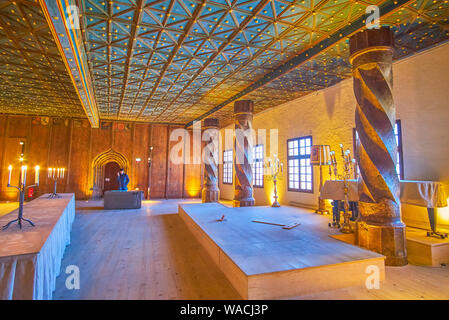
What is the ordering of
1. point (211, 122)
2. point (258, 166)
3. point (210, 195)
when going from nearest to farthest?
point (210, 195) < point (258, 166) < point (211, 122)

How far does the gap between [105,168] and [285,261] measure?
49.2ft

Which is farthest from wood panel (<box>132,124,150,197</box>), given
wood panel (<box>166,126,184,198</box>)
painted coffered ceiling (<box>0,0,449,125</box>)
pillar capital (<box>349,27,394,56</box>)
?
pillar capital (<box>349,27,394,56</box>)

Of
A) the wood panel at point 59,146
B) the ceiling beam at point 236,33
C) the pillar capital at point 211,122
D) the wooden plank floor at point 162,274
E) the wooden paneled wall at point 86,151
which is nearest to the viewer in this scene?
the wooden plank floor at point 162,274

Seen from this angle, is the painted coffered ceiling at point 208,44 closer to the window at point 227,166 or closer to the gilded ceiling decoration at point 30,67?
the gilded ceiling decoration at point 30,67

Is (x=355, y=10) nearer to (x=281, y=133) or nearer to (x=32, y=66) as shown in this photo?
(x=281, y=133)

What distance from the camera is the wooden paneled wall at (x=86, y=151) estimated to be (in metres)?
12.6

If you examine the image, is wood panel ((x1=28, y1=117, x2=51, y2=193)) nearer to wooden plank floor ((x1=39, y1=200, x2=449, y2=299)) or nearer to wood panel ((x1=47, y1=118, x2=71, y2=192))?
wood panel ((x1=47, y1=118, x2=71, y2=192))

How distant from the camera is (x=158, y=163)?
1497 cm

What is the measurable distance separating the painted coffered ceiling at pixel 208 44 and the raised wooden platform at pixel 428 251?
401 centimetres

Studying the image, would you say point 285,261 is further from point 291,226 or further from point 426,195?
point 426,195

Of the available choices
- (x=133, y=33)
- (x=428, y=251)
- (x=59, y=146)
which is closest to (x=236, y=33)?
(x=133, y=33)

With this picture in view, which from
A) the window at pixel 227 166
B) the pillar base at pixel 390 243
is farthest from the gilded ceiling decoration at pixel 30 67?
the window at pixel 227 166

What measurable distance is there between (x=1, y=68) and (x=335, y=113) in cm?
1011

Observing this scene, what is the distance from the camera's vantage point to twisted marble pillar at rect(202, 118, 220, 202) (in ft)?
38.7
